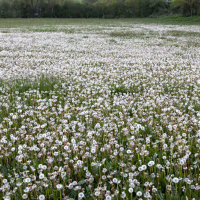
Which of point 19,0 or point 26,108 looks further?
point 19,0

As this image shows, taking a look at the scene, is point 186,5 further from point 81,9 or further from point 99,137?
point 99,137

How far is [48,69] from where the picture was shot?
352 inches

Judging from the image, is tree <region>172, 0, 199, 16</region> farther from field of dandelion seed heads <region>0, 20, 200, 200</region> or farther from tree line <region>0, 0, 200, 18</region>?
field of dandelion seed heads <region>0, 20, 200, 200</region>

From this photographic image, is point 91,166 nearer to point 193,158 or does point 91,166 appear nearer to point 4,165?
point 4,165

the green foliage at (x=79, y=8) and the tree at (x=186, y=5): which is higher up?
the green foliage at (x=79, y=8)

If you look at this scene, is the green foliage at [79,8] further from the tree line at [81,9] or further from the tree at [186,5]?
the tree at [186,5]

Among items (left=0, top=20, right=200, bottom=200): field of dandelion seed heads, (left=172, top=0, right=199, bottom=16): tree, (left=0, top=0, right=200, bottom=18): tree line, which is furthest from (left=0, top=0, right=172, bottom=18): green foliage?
(left=0, top=20, right=200, bottom=200): field of dandelion seed heads

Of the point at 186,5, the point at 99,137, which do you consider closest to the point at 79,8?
the point at 186,5

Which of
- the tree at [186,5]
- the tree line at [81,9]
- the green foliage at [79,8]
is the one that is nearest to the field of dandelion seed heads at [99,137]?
the tree at [186,5]

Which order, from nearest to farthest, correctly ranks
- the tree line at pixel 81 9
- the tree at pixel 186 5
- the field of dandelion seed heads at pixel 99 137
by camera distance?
the field of dandelion seed heads at pixel 99 137 < the tree at pixel 186 5 < the tree line at pixel 81 9

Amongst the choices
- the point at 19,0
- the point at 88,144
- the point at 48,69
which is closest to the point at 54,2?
the point at 19,0

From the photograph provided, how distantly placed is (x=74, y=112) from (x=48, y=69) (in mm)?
4475

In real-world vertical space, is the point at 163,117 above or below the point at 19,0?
below

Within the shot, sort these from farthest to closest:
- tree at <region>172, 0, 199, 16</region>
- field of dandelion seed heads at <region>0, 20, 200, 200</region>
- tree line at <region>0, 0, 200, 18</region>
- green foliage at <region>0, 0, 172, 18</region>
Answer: green foliage at <region>0, 0, 172, 18</region>
tree line at <region>0, 0, 200, 18</region>
tree at <region>172, 0, 199, 16</region>
field of dandelion seed heads at <region>0, 20, 200, 200</region>
